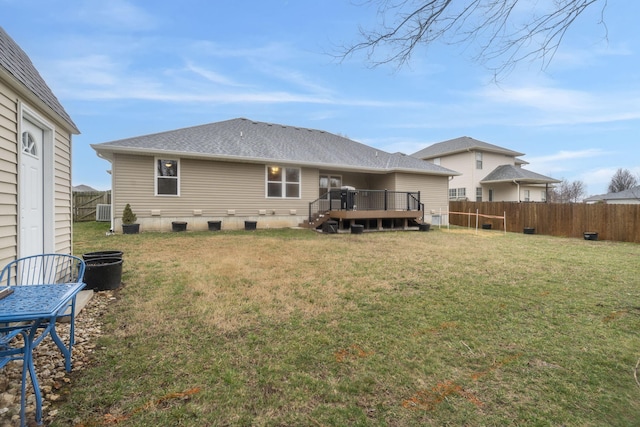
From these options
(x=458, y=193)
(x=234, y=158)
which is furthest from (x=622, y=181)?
(x=234, y=158)

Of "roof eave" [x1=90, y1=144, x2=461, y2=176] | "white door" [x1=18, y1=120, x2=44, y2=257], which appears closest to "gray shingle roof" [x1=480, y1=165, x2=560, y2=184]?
"roof eave" [x1=90, y1=144, x2=461, y2=176]

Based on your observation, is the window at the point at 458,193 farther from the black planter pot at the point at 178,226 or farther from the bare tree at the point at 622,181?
the bare tree at the point at 622,181

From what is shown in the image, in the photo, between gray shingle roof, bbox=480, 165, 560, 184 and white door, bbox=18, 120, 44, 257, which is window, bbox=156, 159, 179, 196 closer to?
white door, bbox=18, 120, 44, 257

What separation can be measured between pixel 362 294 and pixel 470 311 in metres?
1.42

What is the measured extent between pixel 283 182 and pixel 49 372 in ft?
37.1

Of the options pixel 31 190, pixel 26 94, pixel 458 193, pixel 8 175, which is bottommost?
pixel 31 190

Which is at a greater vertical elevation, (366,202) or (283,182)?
(283,182)

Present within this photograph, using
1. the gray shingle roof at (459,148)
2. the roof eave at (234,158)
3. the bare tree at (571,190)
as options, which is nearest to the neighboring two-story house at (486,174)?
the gray shingle roof at (459,148)

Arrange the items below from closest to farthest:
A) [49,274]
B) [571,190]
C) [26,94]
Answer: [26,94], [49,274], [571,190]

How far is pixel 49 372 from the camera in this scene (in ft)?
7.50

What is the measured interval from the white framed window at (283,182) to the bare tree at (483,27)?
33.2 feet

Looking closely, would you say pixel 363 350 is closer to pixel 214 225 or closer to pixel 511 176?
pixel 214 225

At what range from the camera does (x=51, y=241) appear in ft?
13.5

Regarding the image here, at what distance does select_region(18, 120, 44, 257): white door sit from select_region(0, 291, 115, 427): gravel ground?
1.16 m
